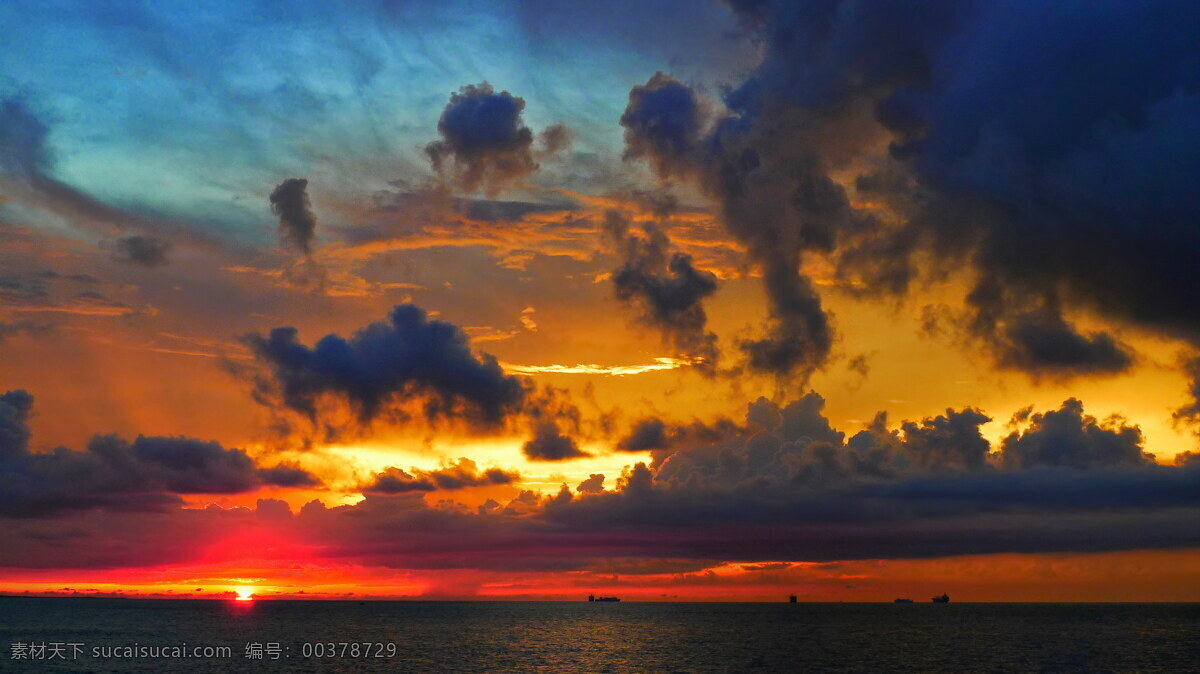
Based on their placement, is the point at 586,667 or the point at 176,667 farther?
the point at 586,667

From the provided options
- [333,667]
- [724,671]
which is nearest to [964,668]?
[724,671]

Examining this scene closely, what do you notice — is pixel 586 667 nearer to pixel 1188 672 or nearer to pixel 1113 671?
pixel 1113 671

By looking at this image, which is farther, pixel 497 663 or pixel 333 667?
pixel 497 663

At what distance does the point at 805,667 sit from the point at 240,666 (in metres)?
112

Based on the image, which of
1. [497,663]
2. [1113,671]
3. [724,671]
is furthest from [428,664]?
[1113,671]

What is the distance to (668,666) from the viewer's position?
193 meters

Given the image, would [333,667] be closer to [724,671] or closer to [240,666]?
[240,666]

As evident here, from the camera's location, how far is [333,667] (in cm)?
17688

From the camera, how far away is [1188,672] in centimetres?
18738

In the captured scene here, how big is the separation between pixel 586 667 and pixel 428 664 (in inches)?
1263

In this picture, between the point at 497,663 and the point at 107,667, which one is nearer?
the point at 107,667

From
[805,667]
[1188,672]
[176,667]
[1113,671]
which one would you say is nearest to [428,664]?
[176,667]

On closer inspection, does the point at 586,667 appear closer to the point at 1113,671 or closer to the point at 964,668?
the point at 964,668

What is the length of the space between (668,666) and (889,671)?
4382 cm
